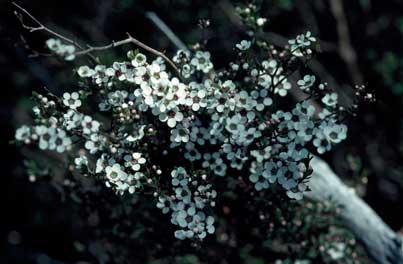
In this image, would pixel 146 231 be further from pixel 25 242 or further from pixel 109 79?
pixel 25 242

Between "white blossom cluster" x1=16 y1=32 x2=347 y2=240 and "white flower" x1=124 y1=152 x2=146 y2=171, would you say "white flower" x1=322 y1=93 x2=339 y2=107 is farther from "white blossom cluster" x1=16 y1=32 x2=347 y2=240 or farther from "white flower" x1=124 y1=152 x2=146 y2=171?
"white flower" x1=124 y1=152 x2=146 y2=171

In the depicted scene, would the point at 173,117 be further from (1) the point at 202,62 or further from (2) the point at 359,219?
(2) the point at 359,219

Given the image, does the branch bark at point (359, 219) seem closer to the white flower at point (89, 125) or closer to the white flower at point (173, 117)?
the white flower at point (173, 117)

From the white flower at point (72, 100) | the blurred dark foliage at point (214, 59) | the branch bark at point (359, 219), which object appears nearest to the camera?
the white flower at point (72, 100)

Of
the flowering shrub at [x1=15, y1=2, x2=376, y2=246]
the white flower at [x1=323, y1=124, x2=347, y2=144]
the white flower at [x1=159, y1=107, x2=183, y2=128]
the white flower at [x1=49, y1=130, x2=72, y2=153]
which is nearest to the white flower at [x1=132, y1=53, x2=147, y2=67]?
the flowering shrub at [x1=15, y1=2, x2=376, y2=246]

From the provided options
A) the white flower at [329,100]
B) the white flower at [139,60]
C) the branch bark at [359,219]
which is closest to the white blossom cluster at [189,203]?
the white flower at [139,60]

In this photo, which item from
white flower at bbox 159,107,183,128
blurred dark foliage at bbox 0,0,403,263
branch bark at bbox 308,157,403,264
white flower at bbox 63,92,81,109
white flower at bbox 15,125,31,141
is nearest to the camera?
white flower at bbox 159,107,183,128

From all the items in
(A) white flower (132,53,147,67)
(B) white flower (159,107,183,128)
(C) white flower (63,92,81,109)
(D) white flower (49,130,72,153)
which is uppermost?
(C) white flower (63,92,81,109)
